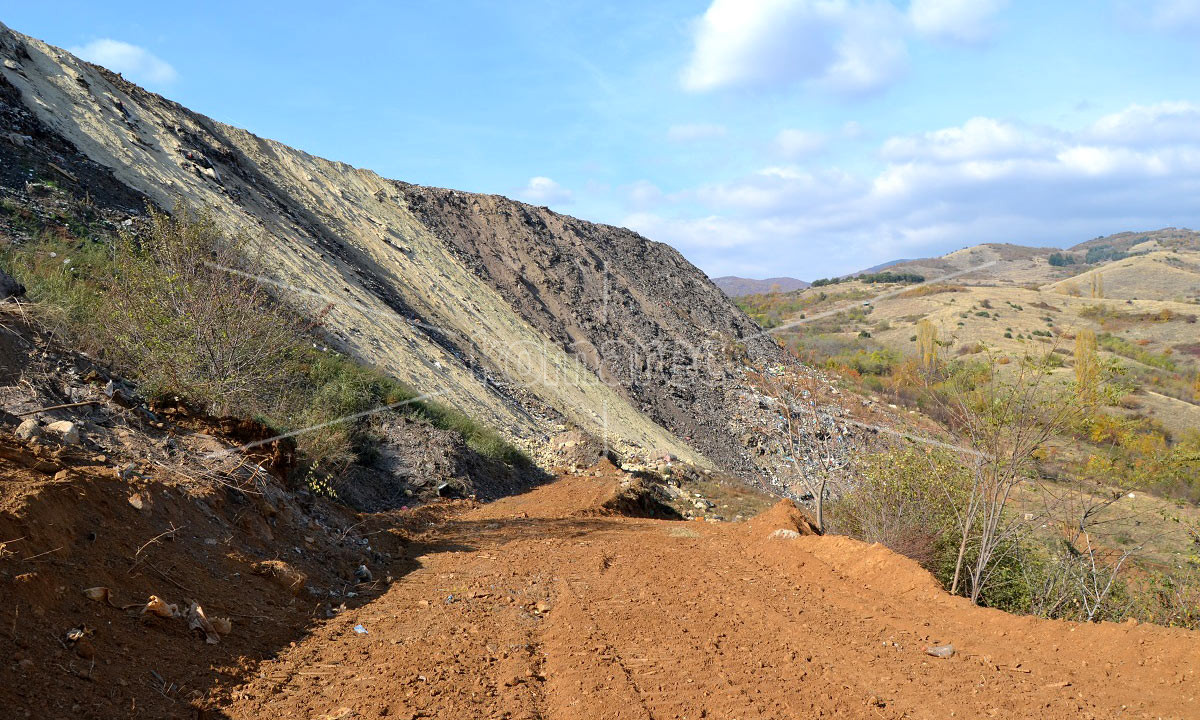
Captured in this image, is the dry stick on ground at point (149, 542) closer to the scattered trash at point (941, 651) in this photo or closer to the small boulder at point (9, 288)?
the small boulder at point (9, 288)

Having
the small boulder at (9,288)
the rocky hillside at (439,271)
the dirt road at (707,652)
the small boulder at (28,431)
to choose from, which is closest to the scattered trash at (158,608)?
the dirt road at (707,652)

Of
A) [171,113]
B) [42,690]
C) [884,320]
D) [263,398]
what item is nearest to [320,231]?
[171,113]

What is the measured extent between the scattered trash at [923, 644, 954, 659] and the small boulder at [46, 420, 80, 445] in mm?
6157

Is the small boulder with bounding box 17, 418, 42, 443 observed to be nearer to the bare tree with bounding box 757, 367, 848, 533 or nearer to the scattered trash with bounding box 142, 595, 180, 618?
the scattered trash with bounding box 142, 595, 180, 618

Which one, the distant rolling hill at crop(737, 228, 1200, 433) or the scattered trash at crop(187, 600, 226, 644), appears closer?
the scattered trash at crop(187, 600, 226, 644)

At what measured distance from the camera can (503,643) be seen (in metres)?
4.64

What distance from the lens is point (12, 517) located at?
11.9 feet

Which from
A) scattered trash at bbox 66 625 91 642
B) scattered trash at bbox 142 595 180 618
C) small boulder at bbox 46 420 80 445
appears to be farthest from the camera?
small boulder at bbox 46 420 80 445

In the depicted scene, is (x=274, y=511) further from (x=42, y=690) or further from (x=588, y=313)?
(x=588, y=313)

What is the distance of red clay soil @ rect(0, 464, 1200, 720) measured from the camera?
3445 millimetres

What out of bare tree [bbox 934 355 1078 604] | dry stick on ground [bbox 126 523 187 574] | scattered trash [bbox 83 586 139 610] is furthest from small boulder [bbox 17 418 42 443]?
bare tree [bbox 934 355 1078 604]

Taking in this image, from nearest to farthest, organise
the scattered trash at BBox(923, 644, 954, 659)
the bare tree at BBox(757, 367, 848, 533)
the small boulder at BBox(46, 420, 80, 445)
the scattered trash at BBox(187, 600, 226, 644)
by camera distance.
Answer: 1. the scattered trash at BBox(187, 600, 226, 644)
2. the scattered trash at BBox(923, 644, 954, 659)
3. the small boulder at BBox(46, 420, 80, 445)
4. the bare tree at BBox(757, 367, 848, 533)

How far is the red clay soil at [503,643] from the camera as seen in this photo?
3.45 m

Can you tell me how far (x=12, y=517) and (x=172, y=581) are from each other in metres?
0.99
